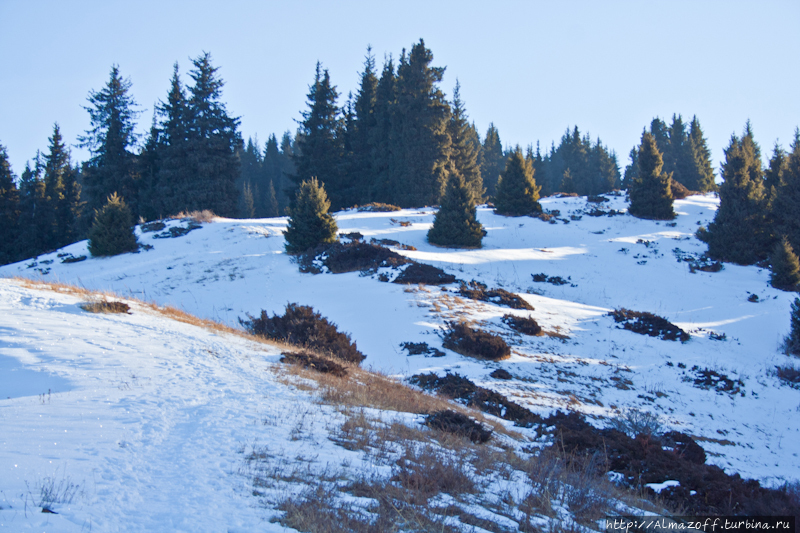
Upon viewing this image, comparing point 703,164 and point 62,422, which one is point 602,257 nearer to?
point 62,422

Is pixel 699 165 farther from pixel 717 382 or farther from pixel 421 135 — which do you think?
pixel 717 382

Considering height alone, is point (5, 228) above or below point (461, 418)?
above

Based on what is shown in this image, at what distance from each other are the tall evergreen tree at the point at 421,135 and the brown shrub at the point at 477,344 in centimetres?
2909

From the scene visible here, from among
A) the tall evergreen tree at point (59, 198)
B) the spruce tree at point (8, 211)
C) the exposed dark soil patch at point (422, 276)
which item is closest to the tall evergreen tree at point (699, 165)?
the exposed dark soil patch at point (422, 276)

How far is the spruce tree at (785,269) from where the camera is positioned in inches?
817

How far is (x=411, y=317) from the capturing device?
41.4 feet

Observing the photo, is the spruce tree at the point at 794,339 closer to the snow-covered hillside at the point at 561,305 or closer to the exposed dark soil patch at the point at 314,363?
the snow-covered hillside at the point at 561,305

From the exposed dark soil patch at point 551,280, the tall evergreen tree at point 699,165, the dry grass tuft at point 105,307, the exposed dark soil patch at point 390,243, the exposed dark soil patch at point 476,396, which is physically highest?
the tall evergreen tree at point 699,165

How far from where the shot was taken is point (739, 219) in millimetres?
25578

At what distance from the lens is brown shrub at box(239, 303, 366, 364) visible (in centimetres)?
1002

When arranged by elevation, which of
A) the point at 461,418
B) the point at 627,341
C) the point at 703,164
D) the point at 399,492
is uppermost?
the point at 703,164

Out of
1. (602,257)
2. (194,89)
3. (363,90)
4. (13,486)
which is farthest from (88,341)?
(363,90)

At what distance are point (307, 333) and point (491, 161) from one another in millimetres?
69145

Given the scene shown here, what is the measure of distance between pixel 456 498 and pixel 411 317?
29.4ft
